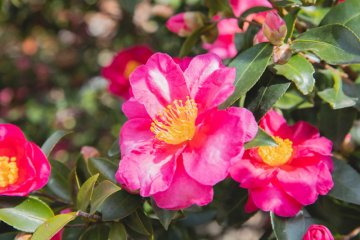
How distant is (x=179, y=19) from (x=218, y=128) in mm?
Result: 453

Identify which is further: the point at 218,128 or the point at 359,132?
the point at 359,132

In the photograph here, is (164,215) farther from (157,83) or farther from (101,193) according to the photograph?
(157,83)

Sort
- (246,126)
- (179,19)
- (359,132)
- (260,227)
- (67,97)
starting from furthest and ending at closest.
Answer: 1. (67,97)
2. (260,227)
3. (359,132)
4. (179,19)
5. (246,126)

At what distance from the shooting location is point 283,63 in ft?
3.33

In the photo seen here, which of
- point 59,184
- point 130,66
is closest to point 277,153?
point 59,184

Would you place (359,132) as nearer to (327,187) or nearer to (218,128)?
(327,187)

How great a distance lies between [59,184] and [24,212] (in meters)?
0.18

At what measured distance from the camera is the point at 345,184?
3.54 ft

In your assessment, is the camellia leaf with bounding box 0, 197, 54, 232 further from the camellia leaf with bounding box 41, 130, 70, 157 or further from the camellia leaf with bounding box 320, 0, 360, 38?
the camellia leaf with bounding box 320, 0, 360, 38

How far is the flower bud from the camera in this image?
99 cm

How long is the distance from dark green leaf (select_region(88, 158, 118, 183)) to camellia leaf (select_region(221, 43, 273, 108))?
→ 0.28 meters

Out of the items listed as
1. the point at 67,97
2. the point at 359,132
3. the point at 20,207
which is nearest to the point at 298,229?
the point at 20,207

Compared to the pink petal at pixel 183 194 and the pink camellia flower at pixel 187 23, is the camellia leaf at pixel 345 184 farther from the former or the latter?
the pink camellia flower at pixel 187 23

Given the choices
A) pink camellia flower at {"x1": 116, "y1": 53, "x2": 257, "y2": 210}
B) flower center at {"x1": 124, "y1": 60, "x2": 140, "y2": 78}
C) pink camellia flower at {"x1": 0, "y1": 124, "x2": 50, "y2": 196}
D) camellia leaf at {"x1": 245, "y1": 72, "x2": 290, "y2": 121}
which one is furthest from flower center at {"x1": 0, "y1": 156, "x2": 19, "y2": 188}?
flower center at {"x1": 124, "y1": 60, "x2": 140, "y2": 78}
